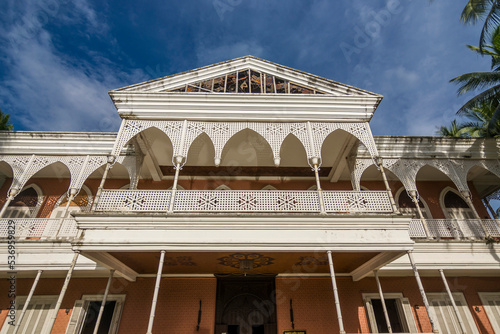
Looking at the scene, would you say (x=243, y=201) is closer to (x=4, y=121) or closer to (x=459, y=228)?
(x=459, y=228)

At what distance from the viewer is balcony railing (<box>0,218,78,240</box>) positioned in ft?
28.0

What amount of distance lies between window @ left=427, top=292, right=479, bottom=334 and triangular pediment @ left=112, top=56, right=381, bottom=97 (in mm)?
7647

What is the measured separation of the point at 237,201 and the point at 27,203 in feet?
31.7

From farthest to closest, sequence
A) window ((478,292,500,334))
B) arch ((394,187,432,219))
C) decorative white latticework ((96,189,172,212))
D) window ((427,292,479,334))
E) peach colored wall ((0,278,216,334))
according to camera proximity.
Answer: arch ((394,187,432,219))
window ((478,292,500,334))
window ((427,292,479,334))
peach colored wall ((0,278,216,334))
decorative white latticework ((96,189,172,212))

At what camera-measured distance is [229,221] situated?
6.96 m

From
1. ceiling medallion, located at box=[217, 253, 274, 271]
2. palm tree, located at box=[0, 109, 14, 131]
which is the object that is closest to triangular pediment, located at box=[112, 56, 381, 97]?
A: ceiling medallion, located at box=[217, 253, 274, 271]

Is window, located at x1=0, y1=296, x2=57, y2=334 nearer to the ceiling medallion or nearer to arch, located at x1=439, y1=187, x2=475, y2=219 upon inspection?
the ceiling medallion

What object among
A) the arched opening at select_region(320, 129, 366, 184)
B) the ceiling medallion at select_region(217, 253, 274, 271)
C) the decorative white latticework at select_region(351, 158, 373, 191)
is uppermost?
the arched opening at select_region(320, 129, 366, 184)

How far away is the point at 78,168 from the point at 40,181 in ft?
11.1

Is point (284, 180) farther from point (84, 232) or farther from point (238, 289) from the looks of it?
point (84, 232)

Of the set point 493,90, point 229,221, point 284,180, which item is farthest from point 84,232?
point 493,90

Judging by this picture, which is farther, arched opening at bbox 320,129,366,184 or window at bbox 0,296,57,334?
arched opening at bbox 320,129,366,184

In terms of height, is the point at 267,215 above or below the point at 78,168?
below

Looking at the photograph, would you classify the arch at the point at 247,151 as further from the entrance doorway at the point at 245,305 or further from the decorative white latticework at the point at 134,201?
the entrance doorway at the point at 245,305
